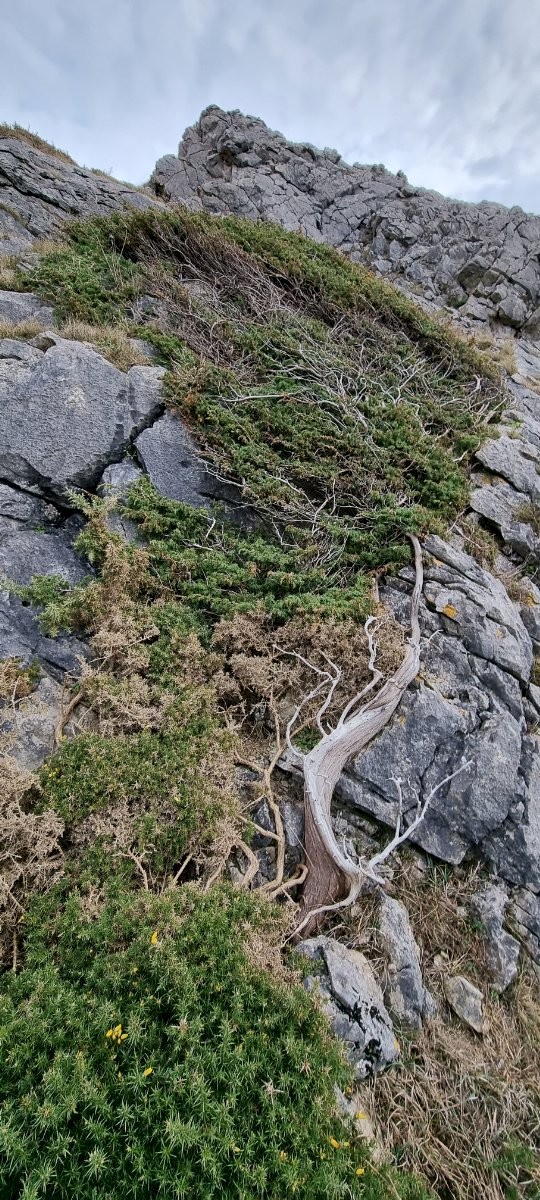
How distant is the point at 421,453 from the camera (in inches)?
280

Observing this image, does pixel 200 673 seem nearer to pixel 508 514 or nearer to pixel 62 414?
pixel 62 414

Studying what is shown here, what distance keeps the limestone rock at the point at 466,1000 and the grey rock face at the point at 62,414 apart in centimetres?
616

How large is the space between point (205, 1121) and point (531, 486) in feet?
27.1

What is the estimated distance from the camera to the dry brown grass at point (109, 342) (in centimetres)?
652

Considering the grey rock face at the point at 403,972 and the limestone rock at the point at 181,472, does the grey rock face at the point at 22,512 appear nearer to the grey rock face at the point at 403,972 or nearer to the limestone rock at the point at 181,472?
the limestone rock at the point at 181,472

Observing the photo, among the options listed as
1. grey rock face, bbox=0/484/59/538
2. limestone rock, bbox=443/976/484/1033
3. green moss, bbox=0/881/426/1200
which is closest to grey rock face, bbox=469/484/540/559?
limestone rock, bbox=443/976/484/1033

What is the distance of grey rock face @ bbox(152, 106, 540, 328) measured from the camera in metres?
16.6

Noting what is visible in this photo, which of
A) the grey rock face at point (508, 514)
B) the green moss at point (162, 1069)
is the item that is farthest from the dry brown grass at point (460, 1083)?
the grey rock face at point (508, 514)

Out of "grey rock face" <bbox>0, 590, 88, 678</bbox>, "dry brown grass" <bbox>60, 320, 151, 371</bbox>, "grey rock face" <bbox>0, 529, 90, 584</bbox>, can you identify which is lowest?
"grey rock face" <bbox>0, 590, 88, 678</bbox>

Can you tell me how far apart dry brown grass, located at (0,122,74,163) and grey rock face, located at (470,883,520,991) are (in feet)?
71.4

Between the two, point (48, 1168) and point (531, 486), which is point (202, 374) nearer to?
point (531, 486)

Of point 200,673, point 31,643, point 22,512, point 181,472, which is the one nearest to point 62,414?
point 22,512

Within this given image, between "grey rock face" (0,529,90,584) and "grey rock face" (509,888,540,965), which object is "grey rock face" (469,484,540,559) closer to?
"grey rock face" (509,888,540,965)

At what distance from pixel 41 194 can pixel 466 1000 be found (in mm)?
18896
